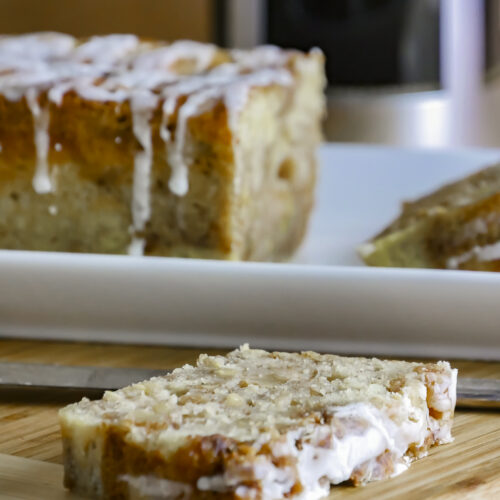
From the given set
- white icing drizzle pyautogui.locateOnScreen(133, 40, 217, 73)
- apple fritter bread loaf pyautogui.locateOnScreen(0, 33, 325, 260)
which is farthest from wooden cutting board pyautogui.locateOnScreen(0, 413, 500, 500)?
white icing drizzle pyautogui.locateOnScreen(133, 40, 217, 73)

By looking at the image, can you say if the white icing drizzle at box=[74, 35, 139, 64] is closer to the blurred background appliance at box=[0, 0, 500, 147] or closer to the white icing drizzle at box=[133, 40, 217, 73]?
the white icing drizzle at box=[133, 40, 217, 73]

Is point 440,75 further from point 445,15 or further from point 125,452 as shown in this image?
point 125,452

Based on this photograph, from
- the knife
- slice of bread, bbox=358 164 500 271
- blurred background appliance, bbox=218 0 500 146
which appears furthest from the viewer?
blurred background appliance, bbox=218 0 500 146

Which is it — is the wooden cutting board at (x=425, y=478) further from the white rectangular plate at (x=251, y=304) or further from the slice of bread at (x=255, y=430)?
the white rectangular plate at (x=251, y=304)

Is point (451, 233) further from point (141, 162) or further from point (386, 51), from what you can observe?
point (386, 51)

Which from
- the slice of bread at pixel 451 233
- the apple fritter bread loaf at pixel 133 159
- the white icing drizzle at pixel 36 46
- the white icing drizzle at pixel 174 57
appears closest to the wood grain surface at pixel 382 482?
the slice of bread at pixel 451 233

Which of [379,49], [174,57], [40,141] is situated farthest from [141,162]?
[379,49]
